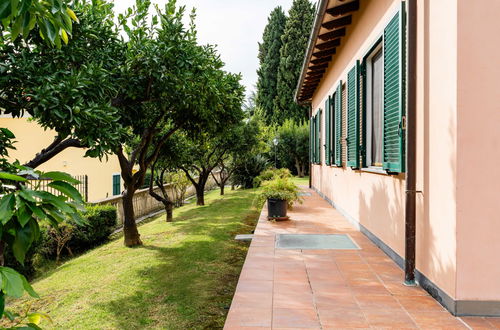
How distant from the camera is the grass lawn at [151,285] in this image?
13.6ft

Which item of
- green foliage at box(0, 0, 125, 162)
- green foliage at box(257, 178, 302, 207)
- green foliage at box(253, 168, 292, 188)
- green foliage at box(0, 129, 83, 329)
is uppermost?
green foliage at box(0, 0, 125, 162)

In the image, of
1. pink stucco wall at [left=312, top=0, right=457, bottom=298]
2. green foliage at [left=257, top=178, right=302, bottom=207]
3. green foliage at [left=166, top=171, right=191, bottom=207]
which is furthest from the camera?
green foliage at [left=166, top=171, right=191, bottom=207]

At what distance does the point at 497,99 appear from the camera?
269cm

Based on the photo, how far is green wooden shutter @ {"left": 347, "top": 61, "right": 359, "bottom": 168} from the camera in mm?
5746

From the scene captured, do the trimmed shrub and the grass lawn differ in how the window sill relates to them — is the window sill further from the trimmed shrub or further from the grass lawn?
the trimmed shrub

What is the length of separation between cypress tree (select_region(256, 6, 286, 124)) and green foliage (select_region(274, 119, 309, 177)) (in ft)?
24.4

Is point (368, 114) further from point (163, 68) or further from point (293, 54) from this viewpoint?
point (293, 54)

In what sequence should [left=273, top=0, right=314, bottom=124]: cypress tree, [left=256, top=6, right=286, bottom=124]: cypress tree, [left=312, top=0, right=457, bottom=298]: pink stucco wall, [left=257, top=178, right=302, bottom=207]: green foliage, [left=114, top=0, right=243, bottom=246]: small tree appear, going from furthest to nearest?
[left=256, top=6, right=286, bottom=124]: cypress tree → [left=273, top=0, right=314, bottom=124]: cypress tree → [left=257, top=178, right=302, bottom=207]: green foliage → [left=114, top=0, right=243, bottom=246]: small tree → [left=312, top=0, right=457, bottom=298]: pink stucco wall

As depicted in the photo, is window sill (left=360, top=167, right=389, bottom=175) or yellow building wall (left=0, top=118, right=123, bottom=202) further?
yellow building wall (left=0, top=118, right=123, bottom=202)

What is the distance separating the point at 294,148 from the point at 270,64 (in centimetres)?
1113

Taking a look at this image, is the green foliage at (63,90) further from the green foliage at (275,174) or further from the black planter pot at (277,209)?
the green foliage at (275,174)

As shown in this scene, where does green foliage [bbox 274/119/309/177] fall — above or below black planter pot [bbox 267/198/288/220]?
above

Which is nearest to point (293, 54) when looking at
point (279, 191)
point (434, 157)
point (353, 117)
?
point (279, 191)

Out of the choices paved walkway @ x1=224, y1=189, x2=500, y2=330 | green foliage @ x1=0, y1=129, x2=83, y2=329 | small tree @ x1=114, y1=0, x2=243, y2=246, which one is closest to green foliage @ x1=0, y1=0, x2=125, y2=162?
small tree @ x1=114, y1=0, x2=243, y2=246
